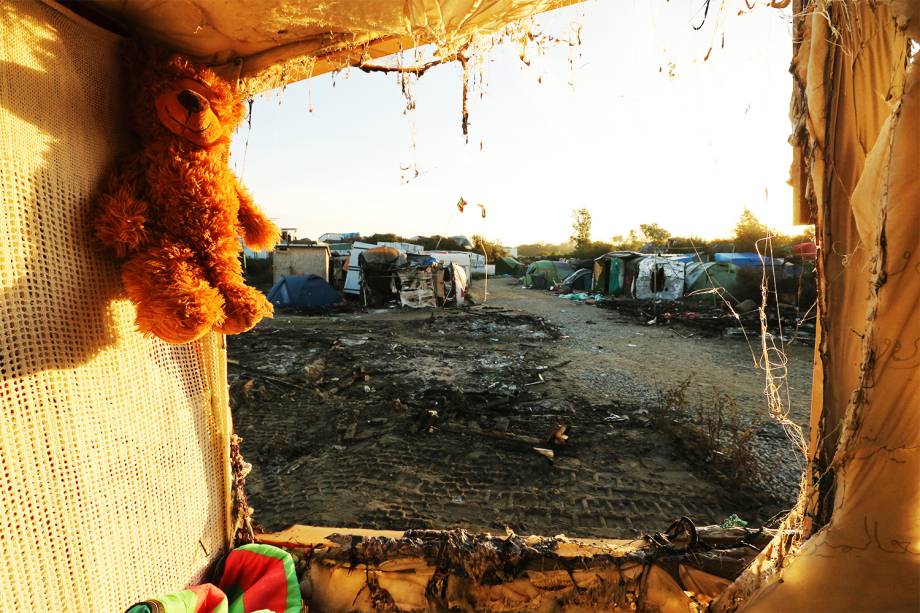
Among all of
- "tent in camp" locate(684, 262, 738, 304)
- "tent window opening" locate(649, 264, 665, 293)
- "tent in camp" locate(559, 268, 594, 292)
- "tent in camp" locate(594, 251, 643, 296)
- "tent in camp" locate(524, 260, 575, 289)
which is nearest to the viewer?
"tent in camp" locate(684, 262, 738, 304)

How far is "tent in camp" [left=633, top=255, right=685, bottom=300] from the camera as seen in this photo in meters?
18.2

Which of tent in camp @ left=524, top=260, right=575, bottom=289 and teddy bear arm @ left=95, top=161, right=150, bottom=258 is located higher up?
teddy bear arm @ left=95, top=161, right=150, bottom=258

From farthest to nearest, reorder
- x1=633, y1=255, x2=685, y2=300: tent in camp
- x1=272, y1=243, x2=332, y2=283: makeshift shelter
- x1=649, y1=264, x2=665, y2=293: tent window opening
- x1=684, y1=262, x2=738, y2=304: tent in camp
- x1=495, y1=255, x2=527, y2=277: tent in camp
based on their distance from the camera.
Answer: x1=495, y1=255, x2=527, y2=277: tent in camp, x1=272, y1=243, x2=332, y2=283: makeshift shelter, x1=649, y1=264, x2=665, y2=293: tent window opening, x1=633, y1=255, x2=685, y2=300: tent in camp, x1=684, y1=262, x2=738, y2=304: tent in camp

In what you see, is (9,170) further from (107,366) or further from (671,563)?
(671,563)

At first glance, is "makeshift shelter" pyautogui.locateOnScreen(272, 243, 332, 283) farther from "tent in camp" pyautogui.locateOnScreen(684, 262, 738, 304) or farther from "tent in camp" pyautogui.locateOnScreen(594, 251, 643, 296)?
"tent in camp" pyautogui.locateOnScreen(684, 262, 738, 304)

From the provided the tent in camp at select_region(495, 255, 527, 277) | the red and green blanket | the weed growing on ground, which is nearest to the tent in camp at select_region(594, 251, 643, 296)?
the weed growing on ground

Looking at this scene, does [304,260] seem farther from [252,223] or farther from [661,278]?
[252,223]

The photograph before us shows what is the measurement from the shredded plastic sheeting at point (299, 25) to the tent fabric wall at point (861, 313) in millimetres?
835

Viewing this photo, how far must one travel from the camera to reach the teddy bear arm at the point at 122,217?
1.09m

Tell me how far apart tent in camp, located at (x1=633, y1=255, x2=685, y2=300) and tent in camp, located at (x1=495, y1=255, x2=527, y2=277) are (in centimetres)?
1934

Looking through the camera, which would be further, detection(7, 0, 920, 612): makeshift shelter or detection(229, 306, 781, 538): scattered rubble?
detection(229, 306, 781, 538): scattered rubble

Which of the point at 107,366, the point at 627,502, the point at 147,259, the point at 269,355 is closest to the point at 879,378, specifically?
the point at 147,259

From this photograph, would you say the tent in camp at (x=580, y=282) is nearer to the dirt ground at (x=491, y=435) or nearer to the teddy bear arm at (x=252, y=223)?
the dirt ground at (x=491, y=435)

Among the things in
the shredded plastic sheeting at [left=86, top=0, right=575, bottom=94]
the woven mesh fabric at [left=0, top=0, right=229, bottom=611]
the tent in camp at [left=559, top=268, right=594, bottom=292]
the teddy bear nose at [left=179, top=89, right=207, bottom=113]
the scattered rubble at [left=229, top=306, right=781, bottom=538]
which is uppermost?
the shredded plastic sheeting at [left=86, top=0, right=575, bottom=94]
